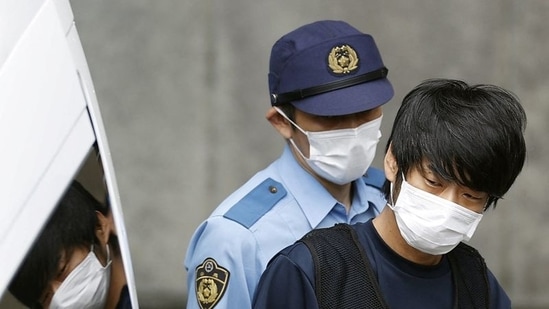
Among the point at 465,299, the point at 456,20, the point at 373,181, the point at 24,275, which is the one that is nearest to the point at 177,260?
the point at 456,20

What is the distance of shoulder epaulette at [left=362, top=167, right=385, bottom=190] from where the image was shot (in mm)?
3266

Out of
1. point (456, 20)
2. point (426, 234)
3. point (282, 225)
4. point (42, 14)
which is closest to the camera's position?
point (42, 14)

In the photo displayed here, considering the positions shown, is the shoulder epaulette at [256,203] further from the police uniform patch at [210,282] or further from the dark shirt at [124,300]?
the dark shirt at [124,300]

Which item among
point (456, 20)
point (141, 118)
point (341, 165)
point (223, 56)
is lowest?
point (341, 165)

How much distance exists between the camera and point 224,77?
17.5ft

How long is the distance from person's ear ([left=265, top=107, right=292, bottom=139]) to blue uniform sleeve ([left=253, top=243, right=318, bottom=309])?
77 cm

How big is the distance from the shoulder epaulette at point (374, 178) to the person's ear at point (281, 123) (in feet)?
0.99

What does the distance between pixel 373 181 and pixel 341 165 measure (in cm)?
27

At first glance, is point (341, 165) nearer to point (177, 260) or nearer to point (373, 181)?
point (373, 181)

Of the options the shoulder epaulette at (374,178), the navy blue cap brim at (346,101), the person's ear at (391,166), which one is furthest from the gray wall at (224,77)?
the person's ear at (391,166)

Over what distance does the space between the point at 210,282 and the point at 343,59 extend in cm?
71

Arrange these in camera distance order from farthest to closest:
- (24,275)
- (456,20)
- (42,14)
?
(456,20)
(42,14)
(24,275)

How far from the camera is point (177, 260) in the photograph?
5504 millimetres

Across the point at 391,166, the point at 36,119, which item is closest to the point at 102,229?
the point at 36,119
